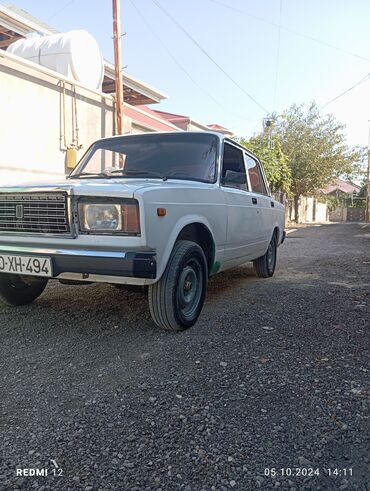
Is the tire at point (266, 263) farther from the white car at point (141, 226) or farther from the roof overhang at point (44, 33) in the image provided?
the roof overhang at point (44, 33)

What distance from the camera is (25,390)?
2.40 m

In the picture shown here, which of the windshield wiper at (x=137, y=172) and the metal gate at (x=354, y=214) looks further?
the metal gate at (x=354, y=214)

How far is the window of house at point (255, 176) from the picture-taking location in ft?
16.8

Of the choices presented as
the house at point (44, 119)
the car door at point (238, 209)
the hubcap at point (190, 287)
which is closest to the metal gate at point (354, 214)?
the house at point (44, 119)

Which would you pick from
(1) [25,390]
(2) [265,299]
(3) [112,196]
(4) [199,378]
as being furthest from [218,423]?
(2) [265,299]

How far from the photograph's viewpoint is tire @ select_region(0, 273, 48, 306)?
3.78 m

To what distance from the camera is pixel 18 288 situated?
391 centimetres

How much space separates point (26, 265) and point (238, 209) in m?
2.21

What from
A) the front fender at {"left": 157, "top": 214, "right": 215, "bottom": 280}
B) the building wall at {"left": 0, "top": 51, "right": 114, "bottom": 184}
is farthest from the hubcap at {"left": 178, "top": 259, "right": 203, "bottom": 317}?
the building wall at {"left": 0, "top": 51, "right": 114, "bottom": 184}

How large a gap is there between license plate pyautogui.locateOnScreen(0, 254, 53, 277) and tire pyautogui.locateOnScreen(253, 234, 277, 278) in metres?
3.41

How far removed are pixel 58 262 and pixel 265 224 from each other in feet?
10.5

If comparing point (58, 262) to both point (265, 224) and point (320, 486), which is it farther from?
point (265, 224)

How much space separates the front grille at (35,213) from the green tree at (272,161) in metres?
16.8

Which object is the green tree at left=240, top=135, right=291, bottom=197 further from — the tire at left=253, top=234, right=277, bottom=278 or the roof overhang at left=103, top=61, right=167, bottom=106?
the tire at left=253, top=234, right=277, bottom=278
